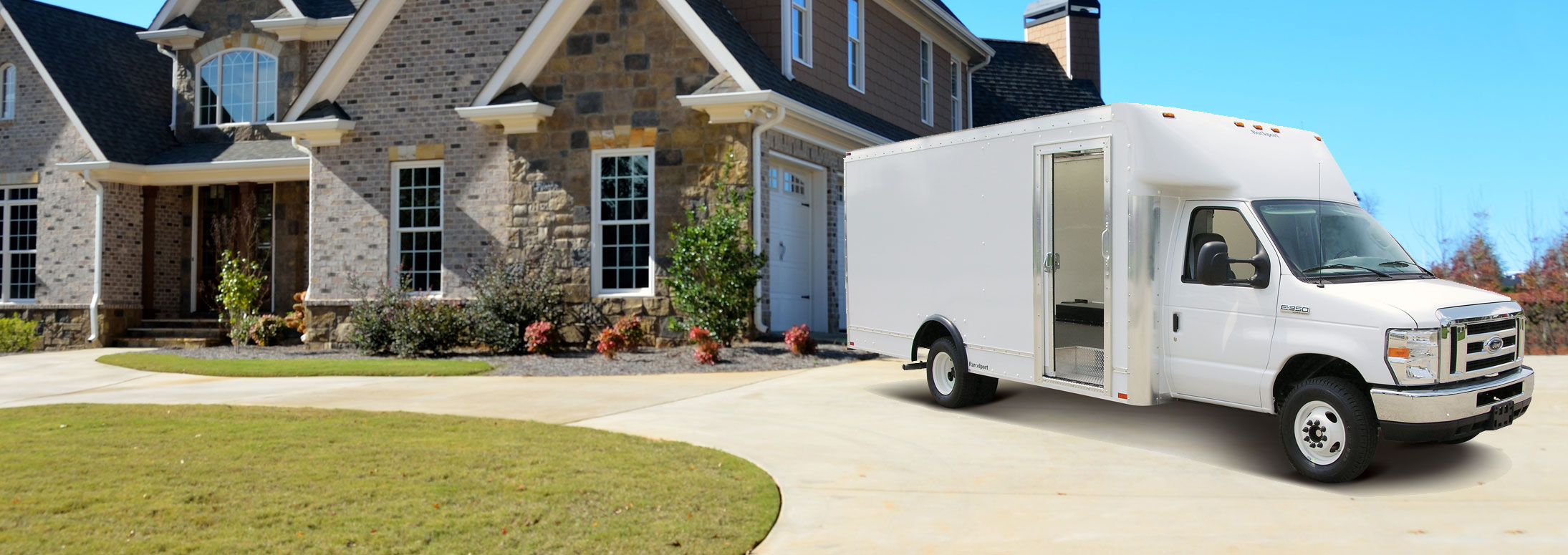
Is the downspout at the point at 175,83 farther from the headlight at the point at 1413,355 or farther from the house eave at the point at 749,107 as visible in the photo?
the headlight at the point at 1413,355

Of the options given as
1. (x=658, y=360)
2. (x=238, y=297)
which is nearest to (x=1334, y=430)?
(x=658, y=360)

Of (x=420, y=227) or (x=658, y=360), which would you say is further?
(x=420, y=227)

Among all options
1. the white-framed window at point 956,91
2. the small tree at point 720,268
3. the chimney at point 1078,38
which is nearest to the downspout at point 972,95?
the white-framed window at point 956,91

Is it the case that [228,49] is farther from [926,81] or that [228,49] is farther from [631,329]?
[926,81]

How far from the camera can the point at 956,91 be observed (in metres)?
24.4

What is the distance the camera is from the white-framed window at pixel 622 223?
52.2 ft

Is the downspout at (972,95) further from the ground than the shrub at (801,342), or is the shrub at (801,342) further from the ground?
the downspout at (972,95)

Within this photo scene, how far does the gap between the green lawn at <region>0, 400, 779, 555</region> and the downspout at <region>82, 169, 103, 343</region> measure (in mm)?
13104

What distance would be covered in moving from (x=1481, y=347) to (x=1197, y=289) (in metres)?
1.67

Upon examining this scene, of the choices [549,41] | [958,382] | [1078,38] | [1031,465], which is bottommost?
[1031,465]

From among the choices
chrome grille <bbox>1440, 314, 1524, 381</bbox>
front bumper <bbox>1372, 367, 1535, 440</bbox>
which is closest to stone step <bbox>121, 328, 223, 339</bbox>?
front bumper <bbox>1372, 367, 1535, 440</bbox>

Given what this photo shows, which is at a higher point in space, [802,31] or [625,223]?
[802,31]

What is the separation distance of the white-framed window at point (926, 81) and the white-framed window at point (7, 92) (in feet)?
57.7

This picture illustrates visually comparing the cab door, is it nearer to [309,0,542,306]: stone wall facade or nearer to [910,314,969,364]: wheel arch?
[910,314,969,364]: wheel arch
